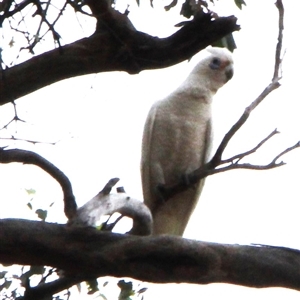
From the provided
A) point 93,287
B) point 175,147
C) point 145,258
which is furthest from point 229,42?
point 175,147

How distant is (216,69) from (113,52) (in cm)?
207

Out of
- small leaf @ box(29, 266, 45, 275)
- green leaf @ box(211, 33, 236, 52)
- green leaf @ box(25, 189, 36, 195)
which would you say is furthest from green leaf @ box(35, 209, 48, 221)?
green leaf @ box(211, 33, 236, 52)

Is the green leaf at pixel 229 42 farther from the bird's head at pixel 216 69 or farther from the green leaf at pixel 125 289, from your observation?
the bird's head at pixel 216 69

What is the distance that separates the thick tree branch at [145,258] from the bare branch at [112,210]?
0.27 ft

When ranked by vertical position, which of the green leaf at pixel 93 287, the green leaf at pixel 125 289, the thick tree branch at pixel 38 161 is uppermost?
the thick tree branch at pixel 38 161

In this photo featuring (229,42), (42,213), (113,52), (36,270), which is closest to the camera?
(36,270)

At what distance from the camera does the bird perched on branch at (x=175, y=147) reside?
13.2ft

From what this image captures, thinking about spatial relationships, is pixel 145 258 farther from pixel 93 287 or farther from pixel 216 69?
pixel 216 69

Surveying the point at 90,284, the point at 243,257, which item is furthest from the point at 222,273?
the point at 90,284

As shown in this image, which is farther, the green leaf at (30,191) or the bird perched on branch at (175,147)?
the bird perched on branch at (175,147)

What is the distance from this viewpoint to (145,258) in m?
1.72

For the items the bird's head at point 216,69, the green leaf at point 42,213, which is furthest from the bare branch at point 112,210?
the bird's head at point 216,69

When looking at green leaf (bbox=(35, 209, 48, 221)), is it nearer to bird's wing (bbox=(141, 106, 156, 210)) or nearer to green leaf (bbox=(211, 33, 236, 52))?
→ green leaf (bbox=(211, 33, 236, 52))

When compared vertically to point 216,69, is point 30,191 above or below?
below
